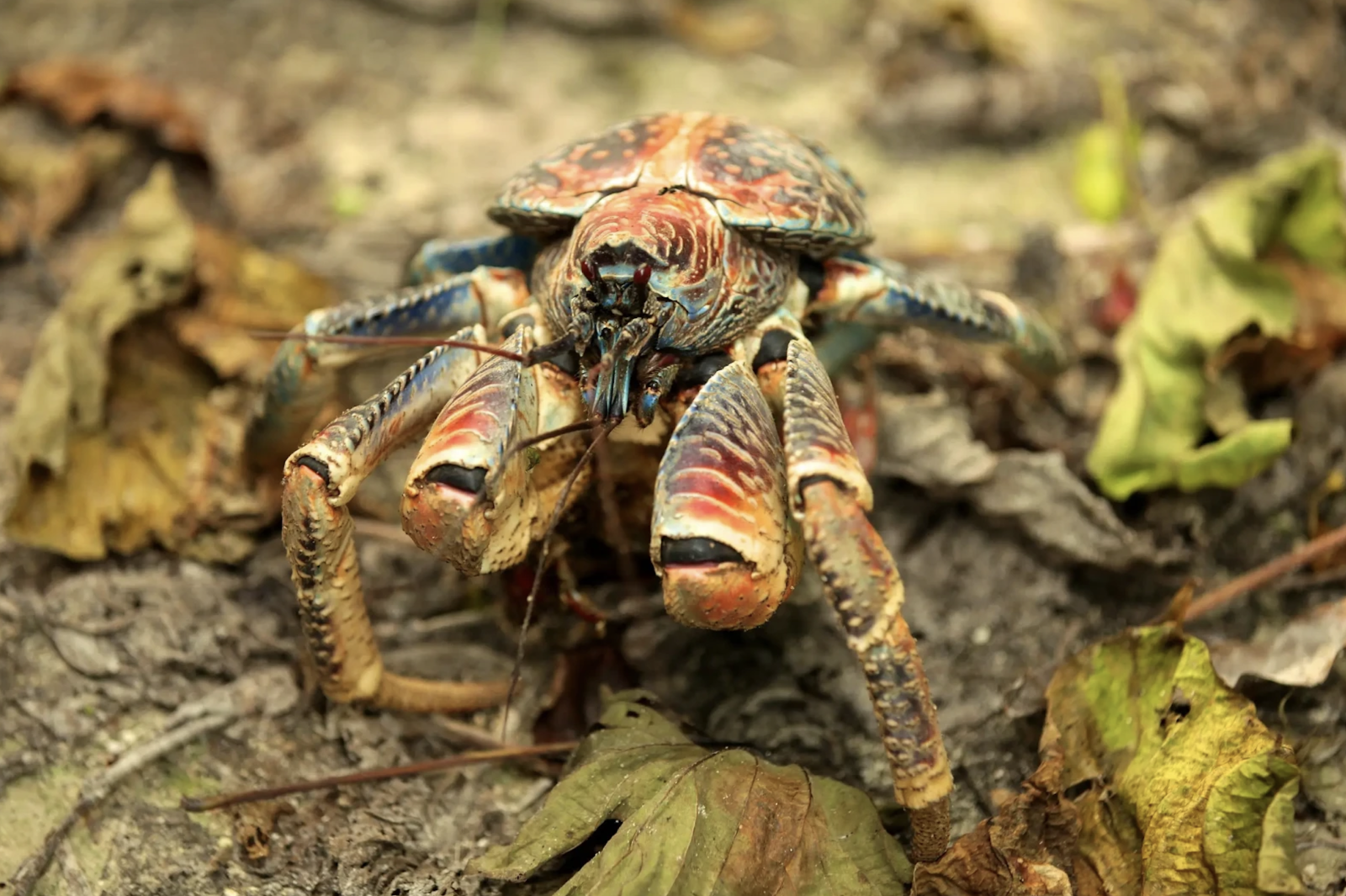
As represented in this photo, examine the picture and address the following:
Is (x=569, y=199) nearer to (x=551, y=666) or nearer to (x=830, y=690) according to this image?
(x=551, y=666)

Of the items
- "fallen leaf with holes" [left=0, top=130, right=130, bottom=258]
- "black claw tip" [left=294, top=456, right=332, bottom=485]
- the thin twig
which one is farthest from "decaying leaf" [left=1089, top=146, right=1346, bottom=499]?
"fallen leaf with holes" [left=0, top=130, right=130, bottom=258]

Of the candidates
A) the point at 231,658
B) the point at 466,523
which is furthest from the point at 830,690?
the point at 231,658

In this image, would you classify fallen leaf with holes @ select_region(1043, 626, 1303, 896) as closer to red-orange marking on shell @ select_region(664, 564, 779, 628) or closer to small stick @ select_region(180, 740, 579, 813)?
red-orange marking on shell @ select_region(664, 564, 779, 628)

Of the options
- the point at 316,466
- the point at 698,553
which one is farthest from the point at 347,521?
the point at 698,553

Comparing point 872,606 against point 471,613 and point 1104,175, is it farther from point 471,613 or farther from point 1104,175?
point 1104,175

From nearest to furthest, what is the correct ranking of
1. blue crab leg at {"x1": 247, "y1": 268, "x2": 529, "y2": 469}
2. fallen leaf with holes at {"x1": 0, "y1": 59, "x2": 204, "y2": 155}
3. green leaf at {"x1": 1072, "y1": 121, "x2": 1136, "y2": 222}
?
blue crab leg at {"x1": 247, "y1": 268, "x2": 529, "y2": 469} → fallen leaf with holes at {"x1": 0, "y1": 59, "x2": 204, "y2": 155} → green leaf at {"x1": 1072, "y1": 121, "x2": 1136, "y2": 222}
